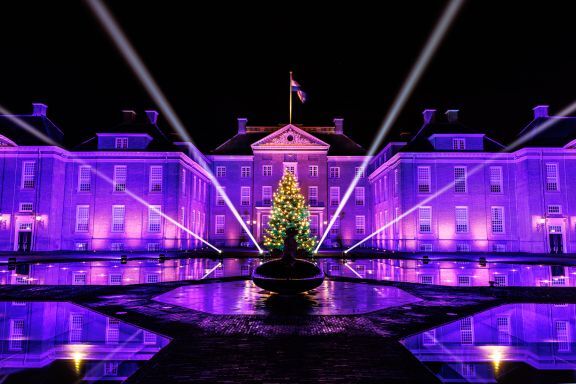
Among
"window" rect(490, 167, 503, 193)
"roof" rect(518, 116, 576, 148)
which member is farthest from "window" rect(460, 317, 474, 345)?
"roof" rect(518, 116, 576, 148)

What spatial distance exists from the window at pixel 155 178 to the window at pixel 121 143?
3.63 metres

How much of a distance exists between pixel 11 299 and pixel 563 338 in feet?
46.8

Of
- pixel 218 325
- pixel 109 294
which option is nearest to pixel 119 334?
pixel 218 325

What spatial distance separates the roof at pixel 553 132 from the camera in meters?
38.4

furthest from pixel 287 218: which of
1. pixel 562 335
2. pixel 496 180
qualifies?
pixel 562 335

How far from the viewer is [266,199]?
164ft

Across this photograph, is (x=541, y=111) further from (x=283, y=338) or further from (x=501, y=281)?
(x=283, y=338)

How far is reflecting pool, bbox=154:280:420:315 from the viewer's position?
35.1 ft

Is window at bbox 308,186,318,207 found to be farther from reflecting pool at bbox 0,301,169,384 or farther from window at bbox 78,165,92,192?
reflecting pool at bbox 0,301,169,384

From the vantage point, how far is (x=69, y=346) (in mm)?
6980

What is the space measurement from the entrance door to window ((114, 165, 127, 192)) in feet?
28.1

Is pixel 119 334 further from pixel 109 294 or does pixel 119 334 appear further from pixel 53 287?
pixel 53 287

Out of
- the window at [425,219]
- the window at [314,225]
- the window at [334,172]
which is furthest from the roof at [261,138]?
the window at [425,219]

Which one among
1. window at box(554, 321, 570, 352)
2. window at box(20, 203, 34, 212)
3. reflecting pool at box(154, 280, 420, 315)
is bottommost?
window at box(554, 321, 570, 352)
